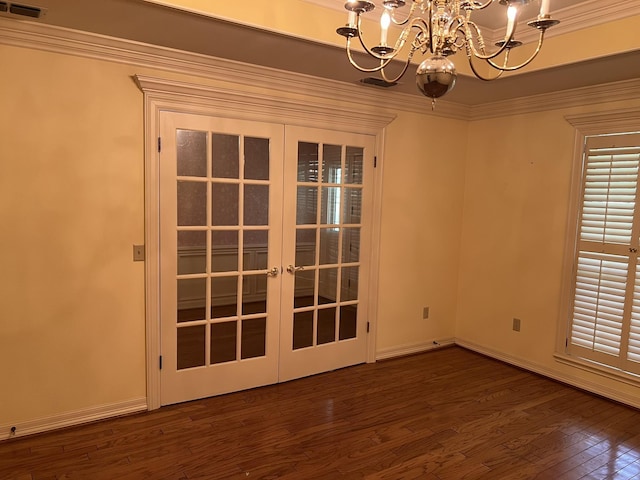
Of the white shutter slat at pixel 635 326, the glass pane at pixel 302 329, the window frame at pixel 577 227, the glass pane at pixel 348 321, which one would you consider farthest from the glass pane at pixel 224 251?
the white shutter slat at pixel 635 326

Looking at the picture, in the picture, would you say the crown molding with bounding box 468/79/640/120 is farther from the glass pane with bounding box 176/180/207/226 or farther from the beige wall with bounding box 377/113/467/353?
the glass pane with bounding box 176/180/207/226

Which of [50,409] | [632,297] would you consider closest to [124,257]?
[50,409]

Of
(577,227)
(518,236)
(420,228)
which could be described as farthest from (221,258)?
(577,227)

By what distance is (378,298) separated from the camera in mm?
4238

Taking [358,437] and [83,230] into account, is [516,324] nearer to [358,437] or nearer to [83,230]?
[358,437]

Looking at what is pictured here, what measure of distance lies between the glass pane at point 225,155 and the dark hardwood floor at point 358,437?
5.60 ft

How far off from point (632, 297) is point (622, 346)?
399 mm

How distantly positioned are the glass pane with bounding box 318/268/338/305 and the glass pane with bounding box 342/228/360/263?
0.16 metres

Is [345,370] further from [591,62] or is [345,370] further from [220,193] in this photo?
[591,62]

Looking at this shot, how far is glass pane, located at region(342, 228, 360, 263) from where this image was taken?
3.97 metres

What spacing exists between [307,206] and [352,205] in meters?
0.46

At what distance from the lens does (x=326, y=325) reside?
3.95 metres

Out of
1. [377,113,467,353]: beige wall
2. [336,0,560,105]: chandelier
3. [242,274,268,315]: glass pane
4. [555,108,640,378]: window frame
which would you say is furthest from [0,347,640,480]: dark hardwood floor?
[336,0,560,105]: chandelier

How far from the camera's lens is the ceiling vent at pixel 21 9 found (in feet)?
7.69
